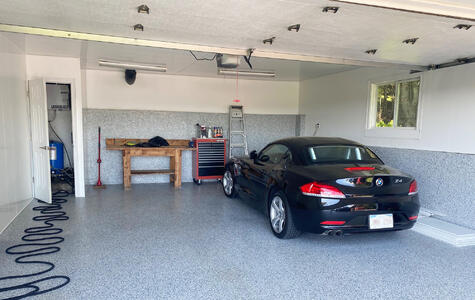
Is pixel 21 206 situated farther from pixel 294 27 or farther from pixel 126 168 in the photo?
pixel 294 27

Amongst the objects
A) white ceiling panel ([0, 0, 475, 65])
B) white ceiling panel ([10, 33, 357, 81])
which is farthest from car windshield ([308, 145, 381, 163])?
white ceiling panel ([10, 33, 357, 81])

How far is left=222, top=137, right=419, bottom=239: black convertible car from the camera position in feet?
10.2

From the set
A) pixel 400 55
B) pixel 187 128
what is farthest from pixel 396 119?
pixel 187 128

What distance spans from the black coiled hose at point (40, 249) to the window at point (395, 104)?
5345 millimetres

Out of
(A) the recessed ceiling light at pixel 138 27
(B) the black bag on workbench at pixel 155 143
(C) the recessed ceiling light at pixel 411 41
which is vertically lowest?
(B) the black bag on workbench at pixel 155 143

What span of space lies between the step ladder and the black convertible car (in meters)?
3.67

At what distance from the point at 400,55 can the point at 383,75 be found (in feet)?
5.20

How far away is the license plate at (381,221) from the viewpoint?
10.3 ft

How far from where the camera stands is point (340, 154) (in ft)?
12.7

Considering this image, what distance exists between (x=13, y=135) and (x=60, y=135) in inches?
96.3

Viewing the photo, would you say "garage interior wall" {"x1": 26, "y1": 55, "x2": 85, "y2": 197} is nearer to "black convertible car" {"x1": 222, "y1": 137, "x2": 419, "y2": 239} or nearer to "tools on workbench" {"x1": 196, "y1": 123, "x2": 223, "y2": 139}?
"tools on workbench" {"x1": 196, "y1": 123, "x2": 223, "y2": 139}

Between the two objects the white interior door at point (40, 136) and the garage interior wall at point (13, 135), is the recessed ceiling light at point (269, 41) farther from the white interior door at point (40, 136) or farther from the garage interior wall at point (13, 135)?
the white interior door at point (40, 136)

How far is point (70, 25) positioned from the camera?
3.07 meters

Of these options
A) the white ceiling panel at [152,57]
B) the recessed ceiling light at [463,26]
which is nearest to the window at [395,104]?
the white ceiling panel at [152,57]
